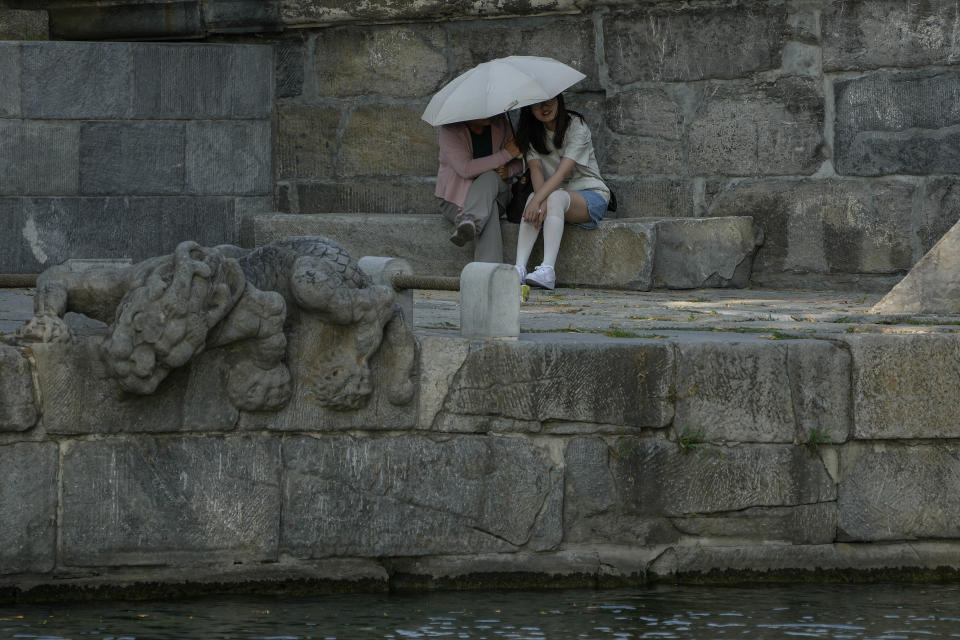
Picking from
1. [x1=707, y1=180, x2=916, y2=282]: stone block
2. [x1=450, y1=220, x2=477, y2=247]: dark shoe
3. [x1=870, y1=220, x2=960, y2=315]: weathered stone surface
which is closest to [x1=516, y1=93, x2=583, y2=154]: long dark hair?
[x1=450, y1=220, x2=477, y2=247]: dark shoe

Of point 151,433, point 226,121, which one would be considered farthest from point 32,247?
point 151,433

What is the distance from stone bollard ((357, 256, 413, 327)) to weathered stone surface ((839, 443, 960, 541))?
4.60 ft

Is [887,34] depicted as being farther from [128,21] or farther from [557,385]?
[128,21]

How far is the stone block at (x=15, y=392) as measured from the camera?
3.68 m

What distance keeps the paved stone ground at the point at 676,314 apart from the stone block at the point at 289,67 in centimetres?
175

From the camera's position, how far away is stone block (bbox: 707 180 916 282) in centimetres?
702

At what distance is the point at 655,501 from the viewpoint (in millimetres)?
4137

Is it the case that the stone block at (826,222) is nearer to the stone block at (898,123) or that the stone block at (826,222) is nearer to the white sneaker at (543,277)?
the stone block at (898,123)

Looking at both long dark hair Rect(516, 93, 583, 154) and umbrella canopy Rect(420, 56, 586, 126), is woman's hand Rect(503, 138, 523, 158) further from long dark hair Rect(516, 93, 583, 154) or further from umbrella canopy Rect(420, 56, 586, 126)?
umbrella canopy Rect(420, 56, 586, 126)

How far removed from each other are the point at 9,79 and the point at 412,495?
4323 millimetres

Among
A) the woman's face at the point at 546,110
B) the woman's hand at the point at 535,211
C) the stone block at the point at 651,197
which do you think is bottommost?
the woman's hand at the point at 535,211

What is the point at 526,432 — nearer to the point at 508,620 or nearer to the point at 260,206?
the point at 508,620

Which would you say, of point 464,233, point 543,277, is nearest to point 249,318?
point 543,277

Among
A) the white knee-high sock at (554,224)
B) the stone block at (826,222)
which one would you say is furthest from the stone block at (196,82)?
the stone block at (826,222)
